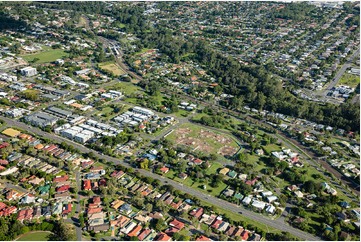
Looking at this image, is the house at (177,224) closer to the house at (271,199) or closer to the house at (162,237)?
the house at (162,237)

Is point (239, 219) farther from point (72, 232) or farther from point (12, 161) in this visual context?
point (12, 161)

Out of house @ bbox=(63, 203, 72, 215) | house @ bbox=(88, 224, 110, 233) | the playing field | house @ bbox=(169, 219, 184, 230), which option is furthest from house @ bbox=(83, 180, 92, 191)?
the playing field

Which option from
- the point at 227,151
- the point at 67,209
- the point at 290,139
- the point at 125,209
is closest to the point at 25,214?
the point at 67,209

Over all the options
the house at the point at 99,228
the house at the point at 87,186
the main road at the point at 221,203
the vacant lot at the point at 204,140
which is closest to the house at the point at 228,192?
the main road at the point at 221,203

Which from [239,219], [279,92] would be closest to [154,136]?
[239,219]

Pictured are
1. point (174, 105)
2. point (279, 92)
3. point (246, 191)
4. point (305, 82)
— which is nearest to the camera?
point (246, 191)

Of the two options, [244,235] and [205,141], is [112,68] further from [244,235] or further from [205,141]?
[244,235]

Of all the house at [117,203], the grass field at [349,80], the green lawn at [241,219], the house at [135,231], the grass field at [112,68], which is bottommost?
the grass field at [112,68]
